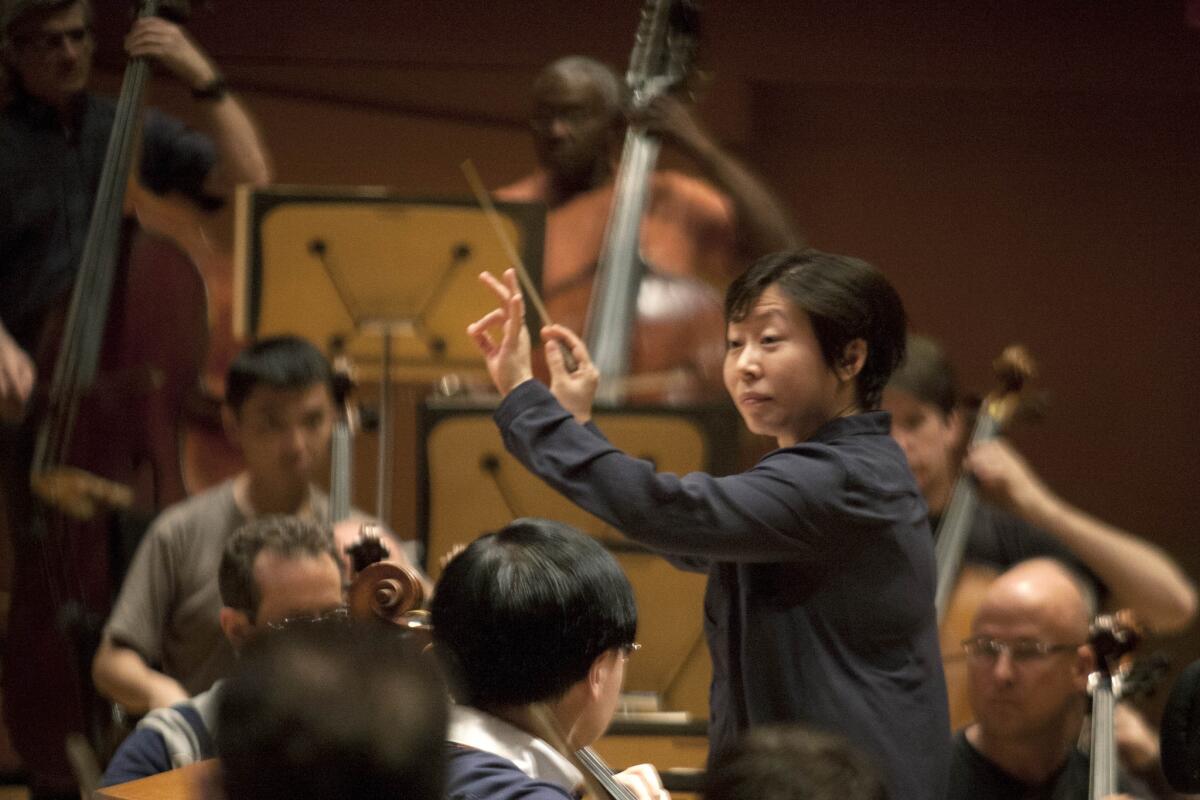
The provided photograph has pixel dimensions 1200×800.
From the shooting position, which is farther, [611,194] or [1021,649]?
[611,194]

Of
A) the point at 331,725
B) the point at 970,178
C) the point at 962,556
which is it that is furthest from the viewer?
the point at 970,178

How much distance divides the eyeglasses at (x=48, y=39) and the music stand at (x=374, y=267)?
2.12 ft

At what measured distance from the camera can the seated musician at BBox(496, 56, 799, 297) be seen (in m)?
3.61

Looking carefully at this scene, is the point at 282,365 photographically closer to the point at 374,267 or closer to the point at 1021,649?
→ the point at 374,267

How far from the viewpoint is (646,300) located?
127 inches

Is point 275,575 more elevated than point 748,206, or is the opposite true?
point 748,206

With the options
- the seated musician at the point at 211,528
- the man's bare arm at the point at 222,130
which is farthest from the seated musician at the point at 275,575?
Answer: the man's bare arm at the point at 222,130

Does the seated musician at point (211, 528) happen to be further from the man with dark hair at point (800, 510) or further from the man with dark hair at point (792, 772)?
the man with dark hair at point (792, 772)

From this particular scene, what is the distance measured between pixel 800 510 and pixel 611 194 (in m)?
1.77

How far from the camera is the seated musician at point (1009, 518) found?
117 inches

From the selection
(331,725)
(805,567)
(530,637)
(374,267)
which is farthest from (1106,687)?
(331,725)

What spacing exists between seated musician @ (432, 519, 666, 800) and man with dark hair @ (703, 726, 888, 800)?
→ 36 centimetres

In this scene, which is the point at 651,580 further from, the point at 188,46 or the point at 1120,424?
the point at 1120,424

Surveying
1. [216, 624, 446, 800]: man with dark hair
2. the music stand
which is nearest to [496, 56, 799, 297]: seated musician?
the music stand
